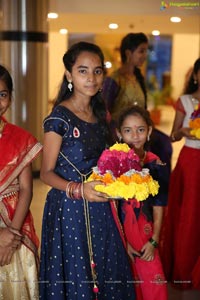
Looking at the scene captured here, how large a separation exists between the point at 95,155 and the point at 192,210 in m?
1.52

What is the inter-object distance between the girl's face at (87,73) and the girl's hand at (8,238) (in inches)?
28.3

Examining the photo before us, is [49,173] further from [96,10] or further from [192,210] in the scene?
[96,10]

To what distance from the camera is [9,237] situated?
2.32 metres

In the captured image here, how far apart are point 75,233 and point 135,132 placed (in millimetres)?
622

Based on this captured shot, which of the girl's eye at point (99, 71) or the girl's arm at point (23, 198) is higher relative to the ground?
the girl's eye at point (99, 71)

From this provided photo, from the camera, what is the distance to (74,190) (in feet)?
7.31

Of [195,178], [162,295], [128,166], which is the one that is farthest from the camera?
[195,178]

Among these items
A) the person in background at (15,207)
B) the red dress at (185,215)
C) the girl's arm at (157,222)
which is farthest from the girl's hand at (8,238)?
the red dress at (185,215)

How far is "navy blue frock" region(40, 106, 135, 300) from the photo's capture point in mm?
2355

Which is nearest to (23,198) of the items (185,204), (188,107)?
(185,204)

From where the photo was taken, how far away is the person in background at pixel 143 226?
8.59 ft

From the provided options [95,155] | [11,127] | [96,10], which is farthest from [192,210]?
[96,10]

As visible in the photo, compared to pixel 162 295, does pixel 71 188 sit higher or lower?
higher

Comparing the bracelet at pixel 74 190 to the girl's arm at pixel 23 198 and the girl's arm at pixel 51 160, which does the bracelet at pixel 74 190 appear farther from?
the girl's arm at pixel 23 198
